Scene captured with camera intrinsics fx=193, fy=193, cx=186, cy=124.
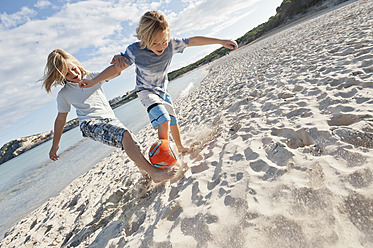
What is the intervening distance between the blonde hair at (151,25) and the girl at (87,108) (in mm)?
622

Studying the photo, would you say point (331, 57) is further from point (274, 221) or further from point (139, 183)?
point (139, 183)

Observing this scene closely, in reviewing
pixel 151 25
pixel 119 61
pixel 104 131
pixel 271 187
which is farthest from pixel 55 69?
pixel 271 187

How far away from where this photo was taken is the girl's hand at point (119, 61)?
9.11ft

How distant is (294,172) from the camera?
1.75 m

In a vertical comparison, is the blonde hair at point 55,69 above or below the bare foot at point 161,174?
above

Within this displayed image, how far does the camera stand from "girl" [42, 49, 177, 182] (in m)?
2.58

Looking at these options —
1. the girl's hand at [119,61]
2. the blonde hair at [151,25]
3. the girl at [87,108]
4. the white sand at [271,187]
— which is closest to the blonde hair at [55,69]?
the girl at [87,108]

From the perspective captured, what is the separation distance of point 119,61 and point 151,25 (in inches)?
27.8

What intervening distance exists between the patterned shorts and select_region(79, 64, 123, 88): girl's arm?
52 centimetres

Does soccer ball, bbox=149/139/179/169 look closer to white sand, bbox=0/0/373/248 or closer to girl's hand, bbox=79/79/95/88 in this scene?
white sand, bbox=0/0/373/248

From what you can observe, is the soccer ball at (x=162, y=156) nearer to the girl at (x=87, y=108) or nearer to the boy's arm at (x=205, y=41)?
the girl at (x=87, y=108)

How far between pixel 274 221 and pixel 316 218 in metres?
0.27

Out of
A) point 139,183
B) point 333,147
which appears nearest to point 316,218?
point 333,147

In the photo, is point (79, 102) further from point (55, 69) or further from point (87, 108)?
point (55, 69)
